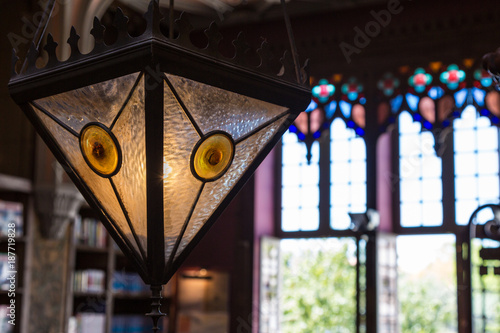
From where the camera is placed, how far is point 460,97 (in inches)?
251

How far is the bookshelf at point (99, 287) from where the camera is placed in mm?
6496

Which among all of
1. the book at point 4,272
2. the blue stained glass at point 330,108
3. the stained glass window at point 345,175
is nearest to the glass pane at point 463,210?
the stained glass window at point 345,175

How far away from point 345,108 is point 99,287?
3047mm

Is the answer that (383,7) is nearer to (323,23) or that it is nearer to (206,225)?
(323,23)

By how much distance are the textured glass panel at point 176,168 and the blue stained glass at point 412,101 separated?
5.32 meters

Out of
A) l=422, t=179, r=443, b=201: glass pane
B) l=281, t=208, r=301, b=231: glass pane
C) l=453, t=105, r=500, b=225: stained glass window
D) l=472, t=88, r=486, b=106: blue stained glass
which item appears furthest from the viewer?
l=281, t=208, r=301, b=231: glass pane

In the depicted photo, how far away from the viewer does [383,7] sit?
264 inches

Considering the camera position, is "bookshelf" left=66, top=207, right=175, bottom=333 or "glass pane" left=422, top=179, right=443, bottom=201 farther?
"glass pane" left=422, top=179, right=443, bottom=201

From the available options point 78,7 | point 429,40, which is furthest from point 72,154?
point 429,40

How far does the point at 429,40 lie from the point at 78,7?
131 inches

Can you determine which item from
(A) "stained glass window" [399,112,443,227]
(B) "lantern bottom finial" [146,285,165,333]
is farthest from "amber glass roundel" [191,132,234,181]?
(A) "stained glass window" [399,112,443,227]

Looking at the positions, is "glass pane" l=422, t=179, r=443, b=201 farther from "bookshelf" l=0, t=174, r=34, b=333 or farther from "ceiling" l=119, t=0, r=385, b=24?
"bookshelf" l=0, t=174, r=34, b=333

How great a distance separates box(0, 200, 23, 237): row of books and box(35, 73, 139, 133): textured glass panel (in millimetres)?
4259

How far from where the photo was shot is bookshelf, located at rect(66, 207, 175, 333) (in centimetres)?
650
